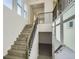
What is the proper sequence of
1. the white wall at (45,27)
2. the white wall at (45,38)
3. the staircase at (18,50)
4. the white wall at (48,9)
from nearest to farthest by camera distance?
the staircase at (18,50)
the white wall at (45,27)
the white wall at (48,9)
the white wall at (45,38)

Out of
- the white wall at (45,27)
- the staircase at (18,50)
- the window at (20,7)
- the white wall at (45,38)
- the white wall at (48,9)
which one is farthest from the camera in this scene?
the white wall at (45,38)

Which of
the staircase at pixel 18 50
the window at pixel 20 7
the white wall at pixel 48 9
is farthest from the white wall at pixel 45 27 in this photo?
the staircase at pixel 18 50

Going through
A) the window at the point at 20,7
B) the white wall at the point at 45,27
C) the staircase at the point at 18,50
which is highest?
the window at the point at 20,7

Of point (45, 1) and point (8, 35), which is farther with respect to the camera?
point (45, 1)

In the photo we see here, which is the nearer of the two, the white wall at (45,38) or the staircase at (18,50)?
the staircase at (18,50)

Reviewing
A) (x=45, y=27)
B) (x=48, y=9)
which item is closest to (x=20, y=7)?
(x=45, y=27)

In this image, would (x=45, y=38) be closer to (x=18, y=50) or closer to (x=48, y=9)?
(x=48, y=9)

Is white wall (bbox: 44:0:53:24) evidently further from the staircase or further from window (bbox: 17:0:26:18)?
the staircase

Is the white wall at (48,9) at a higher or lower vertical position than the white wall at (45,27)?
higher

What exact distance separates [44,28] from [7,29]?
3.11 m

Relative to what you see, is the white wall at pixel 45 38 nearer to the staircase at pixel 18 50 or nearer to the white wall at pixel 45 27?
the white wall at pixel 45 27

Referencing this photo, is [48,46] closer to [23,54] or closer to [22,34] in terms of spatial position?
[22,34]

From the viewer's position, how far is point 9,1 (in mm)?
4730
